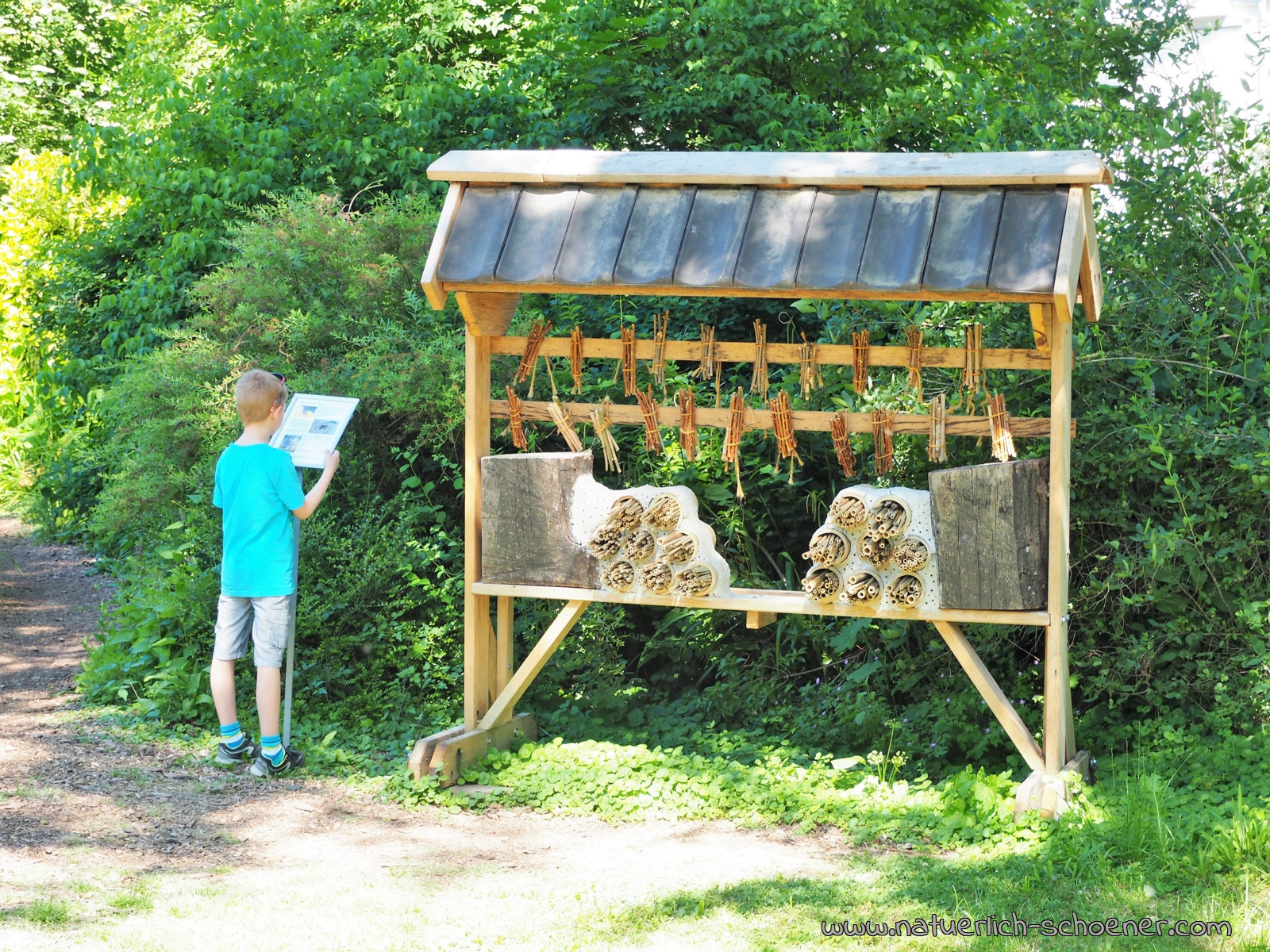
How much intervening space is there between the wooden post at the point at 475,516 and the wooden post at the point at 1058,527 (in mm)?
2401

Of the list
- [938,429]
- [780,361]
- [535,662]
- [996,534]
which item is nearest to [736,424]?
[780,361]

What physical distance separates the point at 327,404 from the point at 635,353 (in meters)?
1.47

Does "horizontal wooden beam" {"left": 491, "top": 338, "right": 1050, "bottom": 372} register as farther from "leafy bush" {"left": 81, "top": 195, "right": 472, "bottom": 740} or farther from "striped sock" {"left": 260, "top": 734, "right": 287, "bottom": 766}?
"striped sock" {"left": 260, "top": 734, "right": 287, "bottom": 766}

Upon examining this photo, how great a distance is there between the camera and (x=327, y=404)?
19.3ft

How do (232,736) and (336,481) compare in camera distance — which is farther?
(336,481)

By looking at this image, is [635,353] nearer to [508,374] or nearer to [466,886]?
[508,374]

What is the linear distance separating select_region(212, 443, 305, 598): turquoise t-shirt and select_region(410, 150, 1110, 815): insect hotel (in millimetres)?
805

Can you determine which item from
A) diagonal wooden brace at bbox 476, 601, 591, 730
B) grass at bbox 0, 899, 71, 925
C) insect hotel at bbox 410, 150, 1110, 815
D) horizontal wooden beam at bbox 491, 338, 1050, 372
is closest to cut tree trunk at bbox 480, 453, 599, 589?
insect hotel at bbox 410, 150, 1110, 815

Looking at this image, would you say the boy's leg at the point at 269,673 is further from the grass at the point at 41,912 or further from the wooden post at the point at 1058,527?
the wooden post at the point at 1058,527

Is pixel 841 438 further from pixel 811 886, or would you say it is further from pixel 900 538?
pixel 811 886

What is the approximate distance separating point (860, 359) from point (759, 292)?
622mm

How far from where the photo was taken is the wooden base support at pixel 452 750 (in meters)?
5.37

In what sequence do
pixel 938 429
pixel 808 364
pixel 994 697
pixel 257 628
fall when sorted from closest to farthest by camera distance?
pixel 994 697 < pixel 938 429 < pixel 808 364 < pixel 257 628

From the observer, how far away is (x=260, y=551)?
218 inches
